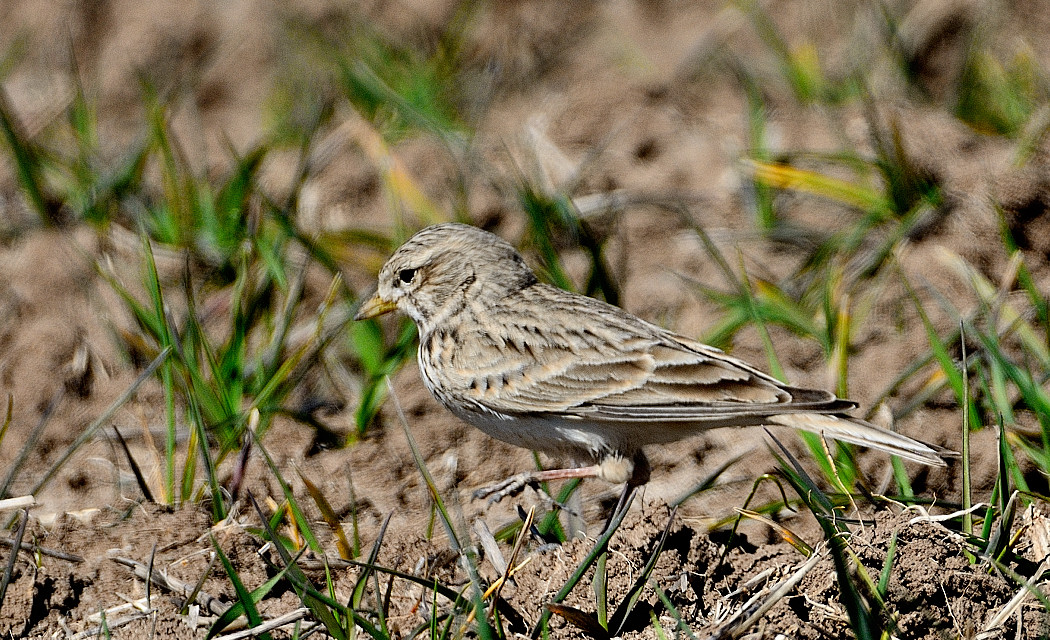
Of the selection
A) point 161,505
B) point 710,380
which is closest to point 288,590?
point 161,505

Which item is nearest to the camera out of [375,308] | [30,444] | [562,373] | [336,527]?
[336,527]

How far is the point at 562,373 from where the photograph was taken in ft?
13.6

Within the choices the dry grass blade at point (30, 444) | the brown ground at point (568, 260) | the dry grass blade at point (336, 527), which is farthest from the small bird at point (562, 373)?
the dry grass blade at point (30, 444)

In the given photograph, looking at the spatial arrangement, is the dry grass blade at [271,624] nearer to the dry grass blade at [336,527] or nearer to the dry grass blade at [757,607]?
the dry grass blade at [336,527]

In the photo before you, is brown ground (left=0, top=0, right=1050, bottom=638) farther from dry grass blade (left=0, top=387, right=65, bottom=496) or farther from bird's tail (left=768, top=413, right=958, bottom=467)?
bird's tail (left=768, top=413, right=958, bottom=467)

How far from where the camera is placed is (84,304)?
5.31m

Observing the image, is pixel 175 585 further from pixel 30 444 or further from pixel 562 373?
pixel 562 373

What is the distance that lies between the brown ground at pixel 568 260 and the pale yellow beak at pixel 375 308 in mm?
420

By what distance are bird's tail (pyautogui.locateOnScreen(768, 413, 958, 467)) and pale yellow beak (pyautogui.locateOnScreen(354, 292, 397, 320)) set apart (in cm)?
166

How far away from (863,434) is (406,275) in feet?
6.32

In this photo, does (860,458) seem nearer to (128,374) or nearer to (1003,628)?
(1003,628)

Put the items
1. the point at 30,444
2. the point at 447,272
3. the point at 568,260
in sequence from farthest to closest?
the point at 568,260 → the point at 447,272 → the point at 30,444

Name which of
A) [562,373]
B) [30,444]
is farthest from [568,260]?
[30,444]

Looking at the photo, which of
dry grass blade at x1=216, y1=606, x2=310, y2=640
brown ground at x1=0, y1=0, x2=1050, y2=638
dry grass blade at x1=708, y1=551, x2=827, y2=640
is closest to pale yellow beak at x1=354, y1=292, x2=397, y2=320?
brown ground at x1=0, y1=0, x2=1050, y2=638
